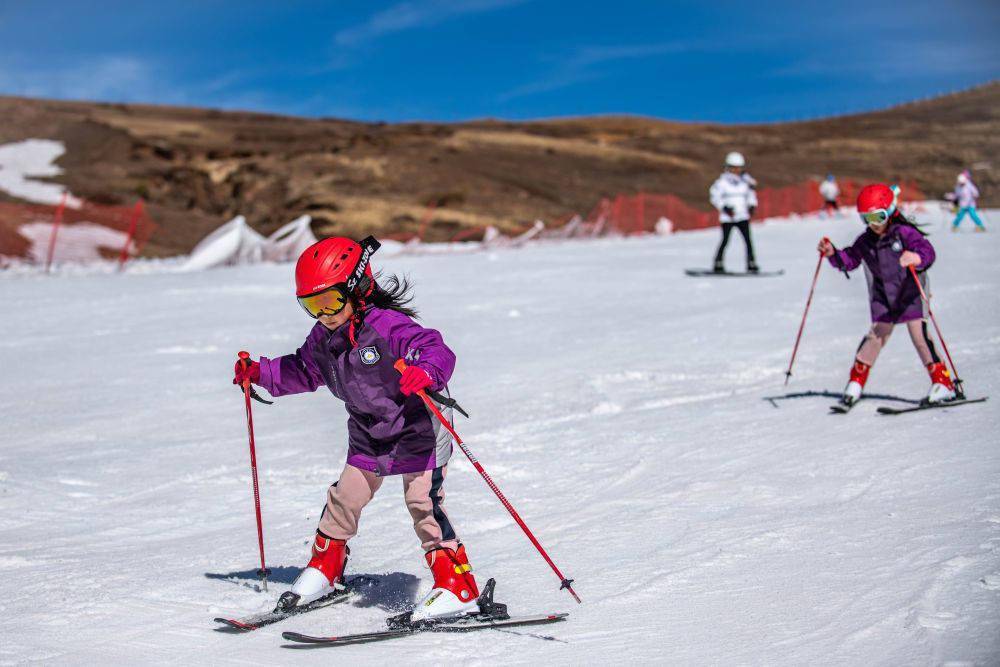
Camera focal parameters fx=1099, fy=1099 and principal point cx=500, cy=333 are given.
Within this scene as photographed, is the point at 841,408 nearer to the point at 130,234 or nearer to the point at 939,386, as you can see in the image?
the point at 939,386

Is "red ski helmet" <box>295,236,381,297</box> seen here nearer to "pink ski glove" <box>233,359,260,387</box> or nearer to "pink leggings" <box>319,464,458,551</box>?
"pink ski glove" <box>233,359,260,387</box>

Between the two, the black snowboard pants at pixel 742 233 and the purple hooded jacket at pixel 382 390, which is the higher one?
the black snowboard pants at pixel 742 233

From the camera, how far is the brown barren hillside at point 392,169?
36656 millimetres

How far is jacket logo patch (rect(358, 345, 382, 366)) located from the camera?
4.13 metres

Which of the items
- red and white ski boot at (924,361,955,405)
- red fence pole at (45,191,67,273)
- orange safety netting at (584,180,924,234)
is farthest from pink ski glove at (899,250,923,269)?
orange safety netting at (584,180,924,234)

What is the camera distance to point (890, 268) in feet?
24.6

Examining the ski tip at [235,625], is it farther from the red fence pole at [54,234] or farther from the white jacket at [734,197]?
the red fence pole at [54,234]

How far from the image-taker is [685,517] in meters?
5.57

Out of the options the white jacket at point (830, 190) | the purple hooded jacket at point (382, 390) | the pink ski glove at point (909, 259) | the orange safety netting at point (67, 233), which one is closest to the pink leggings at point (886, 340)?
the pink ski glove at point (909, 259)

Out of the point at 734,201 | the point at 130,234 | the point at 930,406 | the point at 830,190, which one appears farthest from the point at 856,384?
the point at 830,190

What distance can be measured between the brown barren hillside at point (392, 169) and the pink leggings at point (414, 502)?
21383mm

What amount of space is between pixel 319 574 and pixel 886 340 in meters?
4.75

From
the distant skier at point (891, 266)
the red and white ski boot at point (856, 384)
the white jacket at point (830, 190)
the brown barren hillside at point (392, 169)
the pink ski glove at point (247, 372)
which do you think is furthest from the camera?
the brown barren hillside at point (392, 169)

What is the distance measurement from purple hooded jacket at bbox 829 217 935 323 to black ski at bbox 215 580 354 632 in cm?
454
